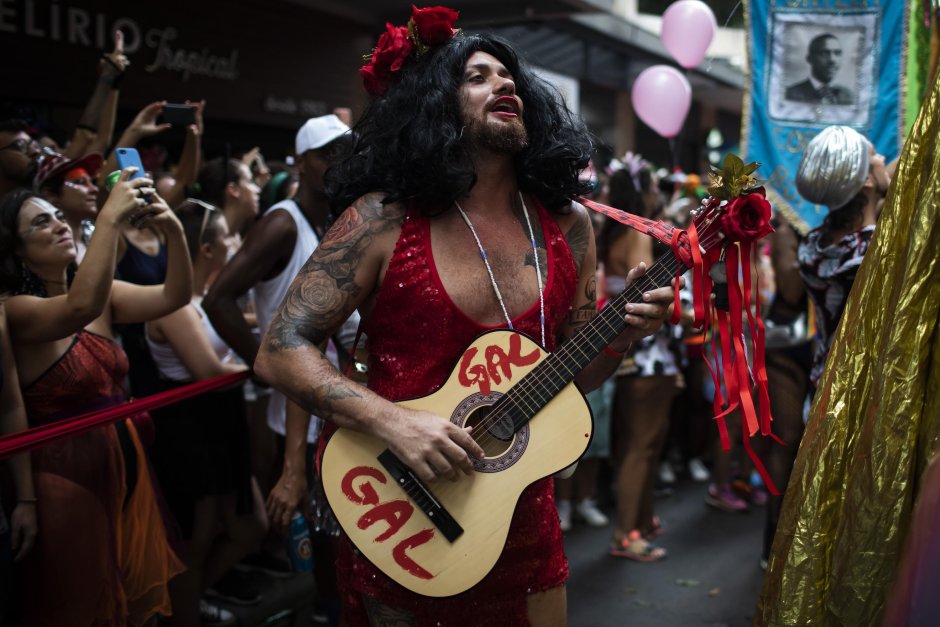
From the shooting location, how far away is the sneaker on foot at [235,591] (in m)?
4.76

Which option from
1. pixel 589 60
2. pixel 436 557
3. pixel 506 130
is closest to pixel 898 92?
pixel 506 130

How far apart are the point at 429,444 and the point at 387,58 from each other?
118cm

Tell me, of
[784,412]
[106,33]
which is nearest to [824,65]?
[784,412]

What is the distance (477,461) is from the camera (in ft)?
7.24

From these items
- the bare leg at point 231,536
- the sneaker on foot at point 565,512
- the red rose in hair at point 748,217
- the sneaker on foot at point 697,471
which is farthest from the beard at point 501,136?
the sneaker on foot at point 697,471

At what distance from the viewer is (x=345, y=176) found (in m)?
2.53

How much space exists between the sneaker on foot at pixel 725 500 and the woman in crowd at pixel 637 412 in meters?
1.01

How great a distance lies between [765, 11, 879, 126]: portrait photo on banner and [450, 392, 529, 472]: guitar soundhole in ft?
11.8

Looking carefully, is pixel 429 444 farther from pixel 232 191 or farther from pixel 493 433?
pixel 232 191

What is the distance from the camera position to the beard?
2420 mm

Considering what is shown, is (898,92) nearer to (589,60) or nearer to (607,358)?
(607,358)

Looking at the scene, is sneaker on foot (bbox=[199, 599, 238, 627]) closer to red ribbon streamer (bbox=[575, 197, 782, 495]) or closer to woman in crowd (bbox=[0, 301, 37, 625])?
woman in crowd (bbox=[0, 301, 37, 625])

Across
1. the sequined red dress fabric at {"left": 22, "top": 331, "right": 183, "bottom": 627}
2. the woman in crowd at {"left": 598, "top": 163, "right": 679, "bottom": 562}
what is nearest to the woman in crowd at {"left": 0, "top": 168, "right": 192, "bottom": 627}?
the sequined red dress fabric at {"left": 22, "top": 331, "right": 183, "bottom": 627}

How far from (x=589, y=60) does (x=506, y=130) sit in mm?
13985
